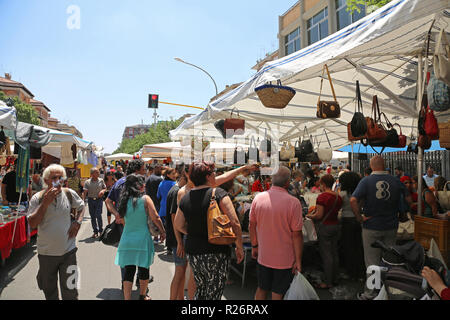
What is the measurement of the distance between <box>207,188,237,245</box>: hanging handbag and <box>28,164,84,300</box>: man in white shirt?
5.56 feet

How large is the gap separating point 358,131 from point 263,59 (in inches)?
1655

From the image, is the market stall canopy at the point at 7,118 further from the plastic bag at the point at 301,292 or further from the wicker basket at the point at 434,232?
the wicker basket at the point at 434,232

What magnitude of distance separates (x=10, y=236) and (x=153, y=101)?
16100 millimetres

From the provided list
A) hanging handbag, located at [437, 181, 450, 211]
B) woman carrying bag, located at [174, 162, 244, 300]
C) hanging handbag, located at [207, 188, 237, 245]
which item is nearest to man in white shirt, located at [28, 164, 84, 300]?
woman carrying bag, located at [174, 162, 244, 300]

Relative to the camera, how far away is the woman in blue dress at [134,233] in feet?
12.6

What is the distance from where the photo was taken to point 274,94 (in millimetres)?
4059

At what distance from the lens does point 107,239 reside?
4.29m

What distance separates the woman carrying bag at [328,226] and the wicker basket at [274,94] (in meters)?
1.58

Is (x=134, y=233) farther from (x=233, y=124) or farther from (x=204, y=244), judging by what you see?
(x=233, y=124)

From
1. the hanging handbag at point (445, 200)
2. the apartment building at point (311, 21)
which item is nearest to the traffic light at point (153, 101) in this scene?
the apartment building at point (311, 21)

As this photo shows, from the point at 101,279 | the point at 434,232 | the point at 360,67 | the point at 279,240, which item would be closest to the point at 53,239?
the point at 101,279
